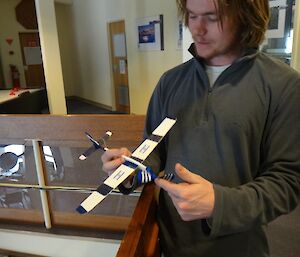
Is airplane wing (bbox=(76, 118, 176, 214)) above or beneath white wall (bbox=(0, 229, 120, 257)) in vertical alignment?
above

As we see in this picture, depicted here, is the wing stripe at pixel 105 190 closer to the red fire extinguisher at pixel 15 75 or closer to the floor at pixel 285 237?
the floor at pixel 285 237

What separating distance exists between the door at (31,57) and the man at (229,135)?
287 inches

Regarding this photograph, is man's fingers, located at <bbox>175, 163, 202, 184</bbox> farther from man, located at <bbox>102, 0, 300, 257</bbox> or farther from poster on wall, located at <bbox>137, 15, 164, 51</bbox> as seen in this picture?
poster on wall, located at <bbox>137, 15, 164, 51</bbox>

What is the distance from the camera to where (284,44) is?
9.14ft

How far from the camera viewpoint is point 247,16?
774mm

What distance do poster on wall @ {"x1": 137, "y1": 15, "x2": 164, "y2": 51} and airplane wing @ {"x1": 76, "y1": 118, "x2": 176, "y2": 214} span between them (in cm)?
427

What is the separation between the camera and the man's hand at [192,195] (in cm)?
60

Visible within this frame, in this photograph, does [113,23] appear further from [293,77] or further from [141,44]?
[293,77]

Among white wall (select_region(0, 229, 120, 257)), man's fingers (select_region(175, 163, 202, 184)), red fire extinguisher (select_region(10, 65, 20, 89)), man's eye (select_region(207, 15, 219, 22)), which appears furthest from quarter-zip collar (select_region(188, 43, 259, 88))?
red fire extinguisher (select_region(10, 65, 20, 89))

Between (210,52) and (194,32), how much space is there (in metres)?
0.07

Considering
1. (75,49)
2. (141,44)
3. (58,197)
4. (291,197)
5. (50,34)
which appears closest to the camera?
(291,197)

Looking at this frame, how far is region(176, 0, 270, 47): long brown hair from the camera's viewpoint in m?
0.76

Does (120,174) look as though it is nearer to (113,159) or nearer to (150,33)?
(113,159)

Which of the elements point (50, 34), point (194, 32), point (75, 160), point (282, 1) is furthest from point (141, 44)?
point (194, 32)
